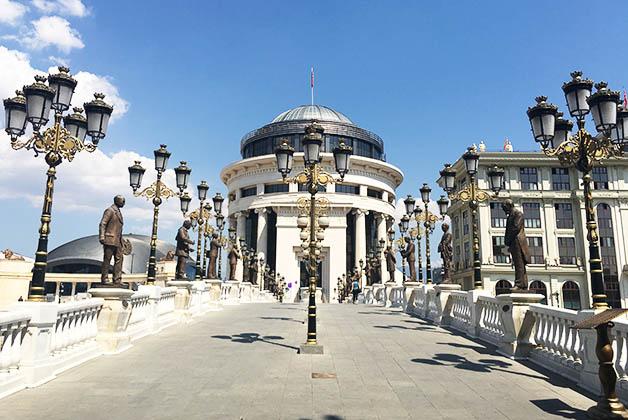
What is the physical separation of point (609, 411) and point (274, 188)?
196ft

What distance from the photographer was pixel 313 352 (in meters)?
9.65

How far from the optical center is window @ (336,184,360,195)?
2506 inches

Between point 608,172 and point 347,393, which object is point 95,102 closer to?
point 347,393

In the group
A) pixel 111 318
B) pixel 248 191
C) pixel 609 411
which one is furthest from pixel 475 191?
pixel 248 191

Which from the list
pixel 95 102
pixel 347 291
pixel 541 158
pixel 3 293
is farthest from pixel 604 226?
pixel 3 293

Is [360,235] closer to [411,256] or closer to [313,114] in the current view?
[313,114]

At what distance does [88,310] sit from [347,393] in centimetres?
576

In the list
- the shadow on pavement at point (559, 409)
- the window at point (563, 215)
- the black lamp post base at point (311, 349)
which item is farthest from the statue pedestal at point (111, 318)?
the window at point (563, 215)

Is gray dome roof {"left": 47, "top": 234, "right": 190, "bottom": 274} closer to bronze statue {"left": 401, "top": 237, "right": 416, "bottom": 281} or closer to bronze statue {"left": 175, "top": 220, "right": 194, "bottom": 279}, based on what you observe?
bronze statue {"left": 401, "top": 237, "right": 416, "bottom": 281}

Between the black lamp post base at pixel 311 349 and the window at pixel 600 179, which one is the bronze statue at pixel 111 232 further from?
the window at pixel 600 179

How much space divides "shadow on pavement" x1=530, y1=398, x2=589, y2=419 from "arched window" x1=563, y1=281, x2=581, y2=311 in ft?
179

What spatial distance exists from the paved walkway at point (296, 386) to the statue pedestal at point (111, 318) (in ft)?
1.10

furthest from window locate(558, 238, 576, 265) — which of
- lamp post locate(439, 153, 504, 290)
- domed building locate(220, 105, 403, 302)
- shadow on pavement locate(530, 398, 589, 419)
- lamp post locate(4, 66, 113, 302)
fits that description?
lamp post locate(4, 66, 113, 302)

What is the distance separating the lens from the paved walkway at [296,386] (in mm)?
5523
